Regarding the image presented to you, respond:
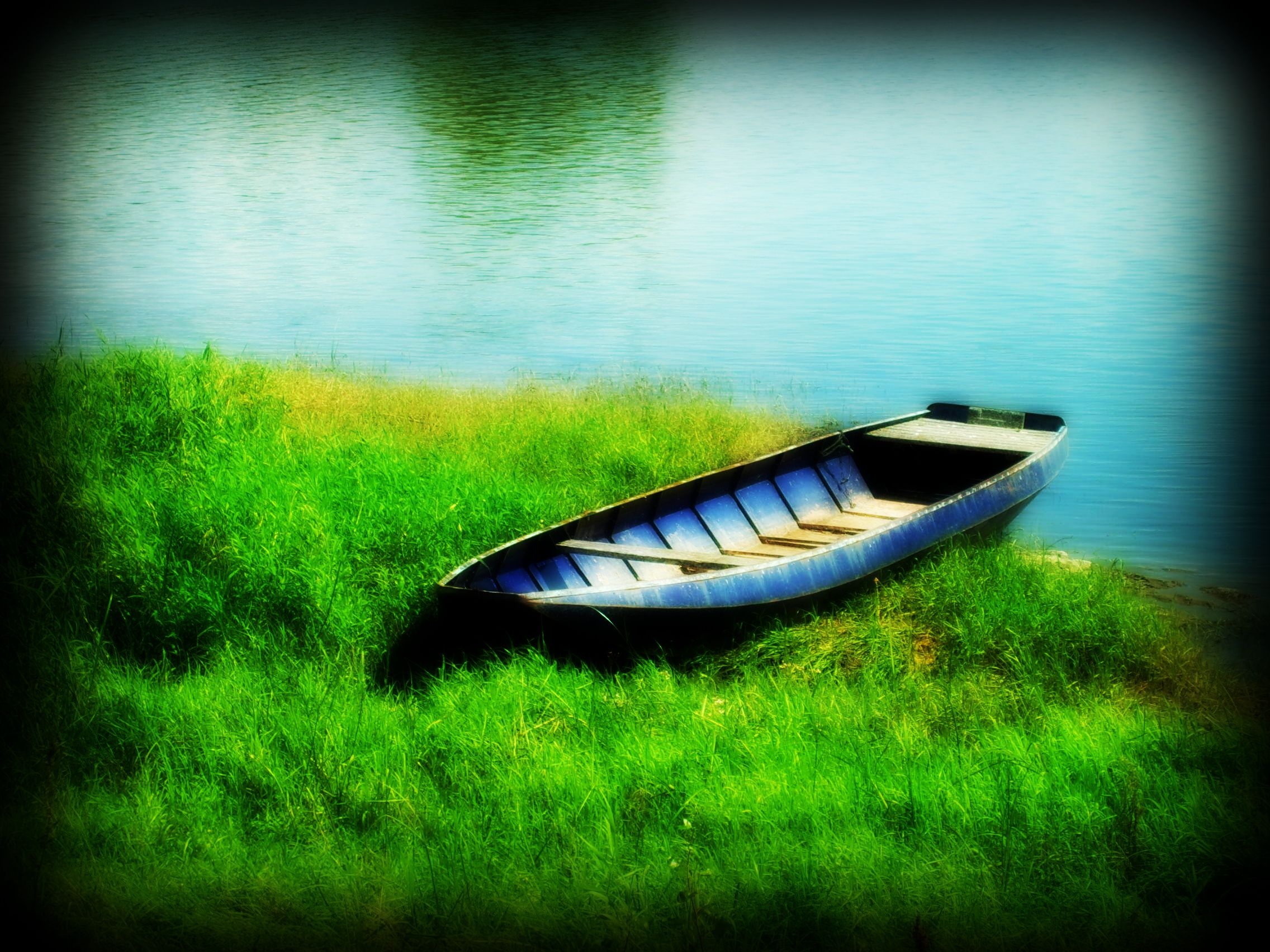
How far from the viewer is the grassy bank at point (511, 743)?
318 centimetres

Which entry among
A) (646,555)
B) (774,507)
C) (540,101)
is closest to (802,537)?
(774,507)

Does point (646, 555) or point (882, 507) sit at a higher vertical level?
point (646, 555)

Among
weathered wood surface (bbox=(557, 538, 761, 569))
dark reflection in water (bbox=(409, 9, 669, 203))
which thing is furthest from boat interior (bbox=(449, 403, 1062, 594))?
dark reflection in water (bbox=(409, 9, 669, 203))

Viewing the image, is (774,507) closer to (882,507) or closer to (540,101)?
(882,507)

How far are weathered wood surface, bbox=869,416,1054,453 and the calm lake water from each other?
2.76 feet

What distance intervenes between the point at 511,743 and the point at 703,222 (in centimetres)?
1583

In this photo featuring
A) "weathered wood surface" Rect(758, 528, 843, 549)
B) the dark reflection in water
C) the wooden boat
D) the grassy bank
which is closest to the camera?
the grassy bank

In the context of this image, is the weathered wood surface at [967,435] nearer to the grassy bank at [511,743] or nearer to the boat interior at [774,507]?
the boat interior at [774,507]

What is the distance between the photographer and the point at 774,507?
6613 millimetres

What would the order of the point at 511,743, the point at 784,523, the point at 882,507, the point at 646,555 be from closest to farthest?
the point at 511,743 < the point at 646,555 < the point at 784,523 < the point at 882,507

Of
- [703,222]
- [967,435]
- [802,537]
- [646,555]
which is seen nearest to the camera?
→ [646,555]

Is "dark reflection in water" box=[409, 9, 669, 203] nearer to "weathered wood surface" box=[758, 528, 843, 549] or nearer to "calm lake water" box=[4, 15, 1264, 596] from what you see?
"calm lake water" box=[4, 15, 1264, 596]

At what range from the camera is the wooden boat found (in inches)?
189

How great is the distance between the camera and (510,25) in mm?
24672
